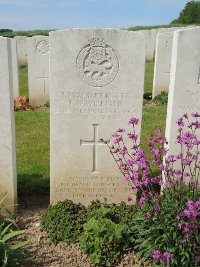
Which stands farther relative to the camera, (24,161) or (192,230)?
(24,161)

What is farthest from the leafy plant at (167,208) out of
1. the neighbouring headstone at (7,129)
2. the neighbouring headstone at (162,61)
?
the neighbouring headstone at (162,61)

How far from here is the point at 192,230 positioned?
3.04m

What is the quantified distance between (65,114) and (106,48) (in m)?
0.87

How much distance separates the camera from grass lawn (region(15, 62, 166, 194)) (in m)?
5.11

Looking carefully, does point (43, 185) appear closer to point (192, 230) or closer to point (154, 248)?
point (154, 248)

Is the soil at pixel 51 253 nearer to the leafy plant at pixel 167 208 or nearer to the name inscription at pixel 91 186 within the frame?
the leafy plant at pixel 167 208

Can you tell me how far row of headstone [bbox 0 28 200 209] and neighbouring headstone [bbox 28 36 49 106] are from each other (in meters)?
6.11

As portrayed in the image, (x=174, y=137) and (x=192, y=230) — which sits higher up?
(x=174, y=137)

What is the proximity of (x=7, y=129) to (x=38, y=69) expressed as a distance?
21.1 feet

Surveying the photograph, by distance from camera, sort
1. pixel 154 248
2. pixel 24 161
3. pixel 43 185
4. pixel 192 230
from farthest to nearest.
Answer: pixel 24 161 → pixel 43 185 → pixel 154 248 → pixel 192 230

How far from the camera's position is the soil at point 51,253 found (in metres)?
3.59

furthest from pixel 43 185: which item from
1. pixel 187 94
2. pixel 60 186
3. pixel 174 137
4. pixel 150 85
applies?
pixel 150 85

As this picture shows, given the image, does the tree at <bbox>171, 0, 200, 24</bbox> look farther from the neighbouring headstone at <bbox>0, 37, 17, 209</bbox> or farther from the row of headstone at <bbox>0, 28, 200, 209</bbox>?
the neighbouring headstone at <bbox>0, 37, 17, 209</bbox>

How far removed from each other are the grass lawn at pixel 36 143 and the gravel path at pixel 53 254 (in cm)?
100
